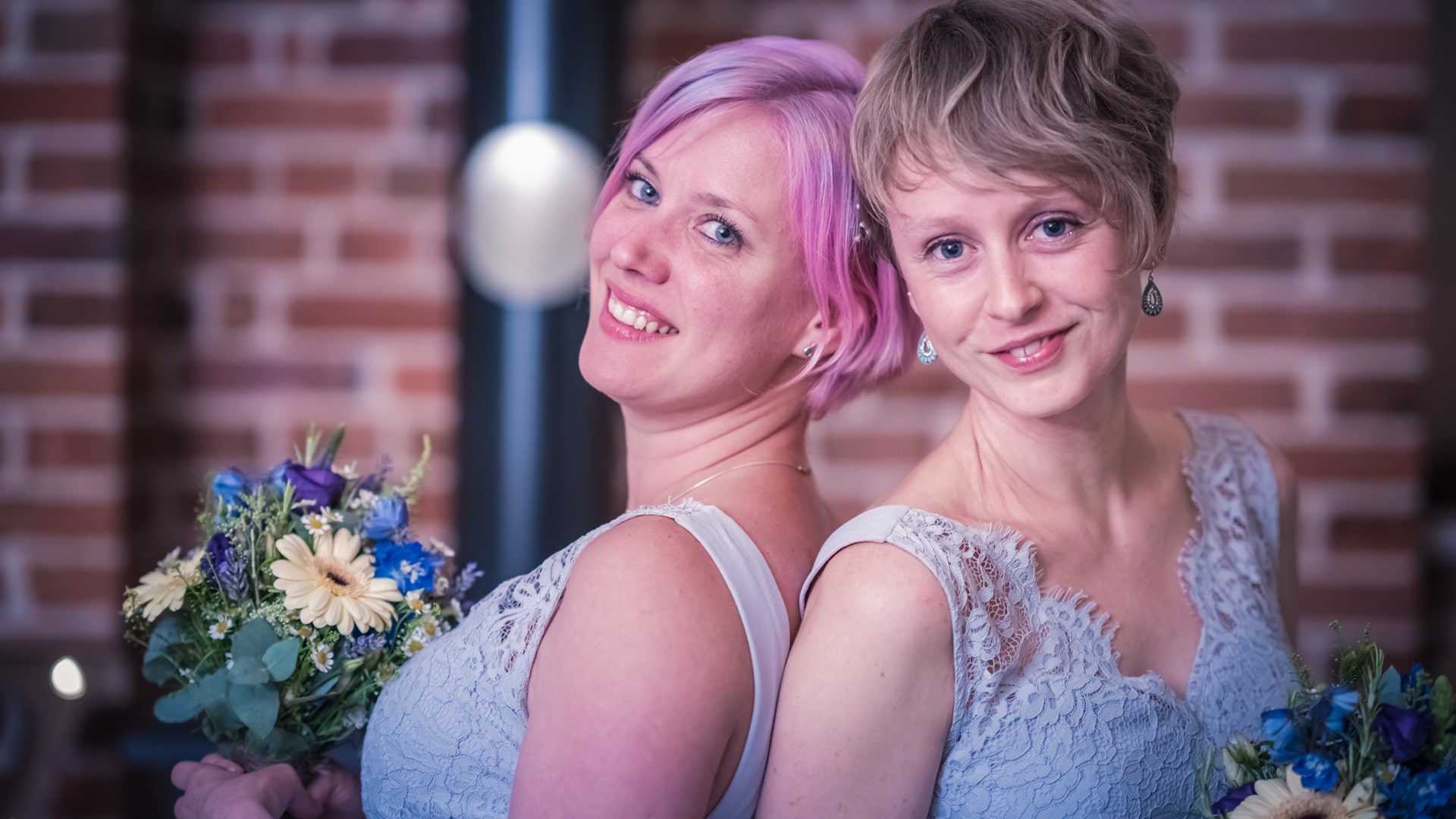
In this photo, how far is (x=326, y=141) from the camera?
2516 mm

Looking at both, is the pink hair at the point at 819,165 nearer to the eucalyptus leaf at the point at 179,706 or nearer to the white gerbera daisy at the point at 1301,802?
the white gerbera daisy at the point at 1301,802

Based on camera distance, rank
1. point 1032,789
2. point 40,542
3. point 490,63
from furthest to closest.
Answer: point 40,542
point 490,63
point 1032,789

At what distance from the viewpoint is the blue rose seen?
1520mm

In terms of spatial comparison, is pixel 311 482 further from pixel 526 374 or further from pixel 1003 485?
pixel 1003 485

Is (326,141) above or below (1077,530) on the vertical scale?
above

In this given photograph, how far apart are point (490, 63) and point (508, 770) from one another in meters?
1.31

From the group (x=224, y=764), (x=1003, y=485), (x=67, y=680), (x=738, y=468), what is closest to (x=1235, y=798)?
(x=1003, y=485)

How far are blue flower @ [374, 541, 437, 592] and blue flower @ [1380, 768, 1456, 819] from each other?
1.03 meters

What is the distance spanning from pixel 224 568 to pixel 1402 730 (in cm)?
123

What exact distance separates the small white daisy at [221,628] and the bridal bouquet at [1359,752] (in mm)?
1085

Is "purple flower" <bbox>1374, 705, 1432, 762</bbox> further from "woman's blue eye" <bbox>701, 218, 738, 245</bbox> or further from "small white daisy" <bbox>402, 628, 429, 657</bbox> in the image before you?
"small white daisy" <bbox>402, 628, 429, 657</bbox>

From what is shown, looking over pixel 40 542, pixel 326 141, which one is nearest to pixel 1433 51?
pixel 326 141

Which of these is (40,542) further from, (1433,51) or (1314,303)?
(1433,51)

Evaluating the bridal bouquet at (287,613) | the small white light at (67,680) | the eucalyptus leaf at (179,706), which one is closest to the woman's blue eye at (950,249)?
the bridal bouquet at (287,613)
